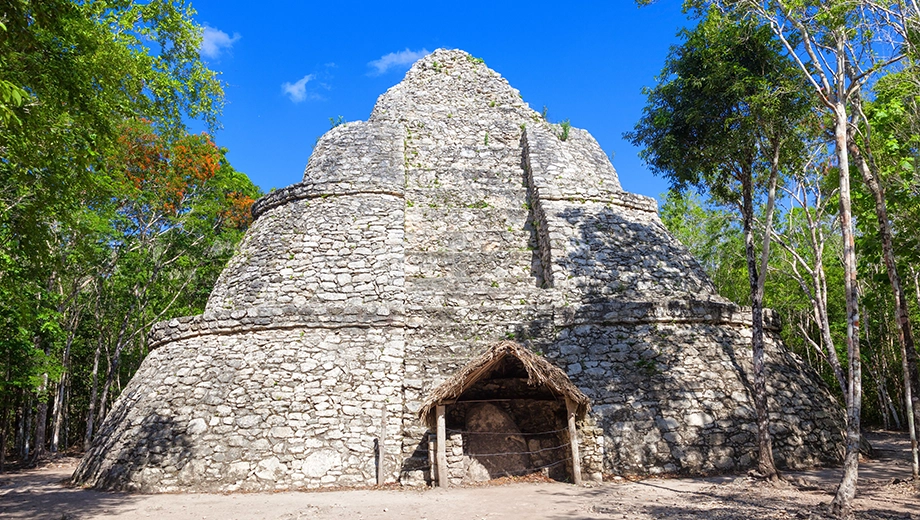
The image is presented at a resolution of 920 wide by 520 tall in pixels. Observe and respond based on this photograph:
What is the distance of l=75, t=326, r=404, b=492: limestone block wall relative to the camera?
27.0 ft

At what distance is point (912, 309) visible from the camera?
18.0 meters

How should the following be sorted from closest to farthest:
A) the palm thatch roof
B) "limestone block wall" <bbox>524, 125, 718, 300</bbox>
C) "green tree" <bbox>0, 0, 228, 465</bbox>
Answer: "green tree" <bbox>0, 0, 228, 465</bbox>, the palm thatch roof, "limestone block wall" <bbox>524, 125, 718, 300</bbox>

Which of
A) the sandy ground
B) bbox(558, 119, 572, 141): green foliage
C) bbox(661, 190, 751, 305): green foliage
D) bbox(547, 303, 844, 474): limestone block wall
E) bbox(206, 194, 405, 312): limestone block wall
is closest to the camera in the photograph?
the sandy ground

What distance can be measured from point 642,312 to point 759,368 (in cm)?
213

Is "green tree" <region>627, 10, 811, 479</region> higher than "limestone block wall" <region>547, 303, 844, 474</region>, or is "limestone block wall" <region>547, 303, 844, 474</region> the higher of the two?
"green tree" <region>627, 10, 811, 479</region>

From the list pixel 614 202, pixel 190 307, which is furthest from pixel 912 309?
pixel 190 307

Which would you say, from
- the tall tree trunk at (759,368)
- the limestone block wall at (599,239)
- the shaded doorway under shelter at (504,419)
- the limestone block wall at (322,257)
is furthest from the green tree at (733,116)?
the limestone block wall at (322,257)

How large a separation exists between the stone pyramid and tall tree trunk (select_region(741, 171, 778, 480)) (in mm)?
683

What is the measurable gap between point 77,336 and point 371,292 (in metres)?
13.8

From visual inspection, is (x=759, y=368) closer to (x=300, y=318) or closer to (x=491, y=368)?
(x=491, y=368)

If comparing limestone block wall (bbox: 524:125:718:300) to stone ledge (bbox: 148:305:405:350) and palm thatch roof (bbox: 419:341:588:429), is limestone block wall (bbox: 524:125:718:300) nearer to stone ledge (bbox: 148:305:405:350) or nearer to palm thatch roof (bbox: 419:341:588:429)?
palm thatch roof (bbox: 419:341:588:429)

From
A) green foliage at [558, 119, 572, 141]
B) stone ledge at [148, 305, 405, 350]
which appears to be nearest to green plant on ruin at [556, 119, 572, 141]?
green foliage at [558, 119, 572, 141]

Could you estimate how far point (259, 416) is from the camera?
343 inches

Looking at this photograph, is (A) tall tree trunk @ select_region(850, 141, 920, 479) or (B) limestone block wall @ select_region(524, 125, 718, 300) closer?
(A) tall tree trunk @ select_region(850, 141, 920, 479)
